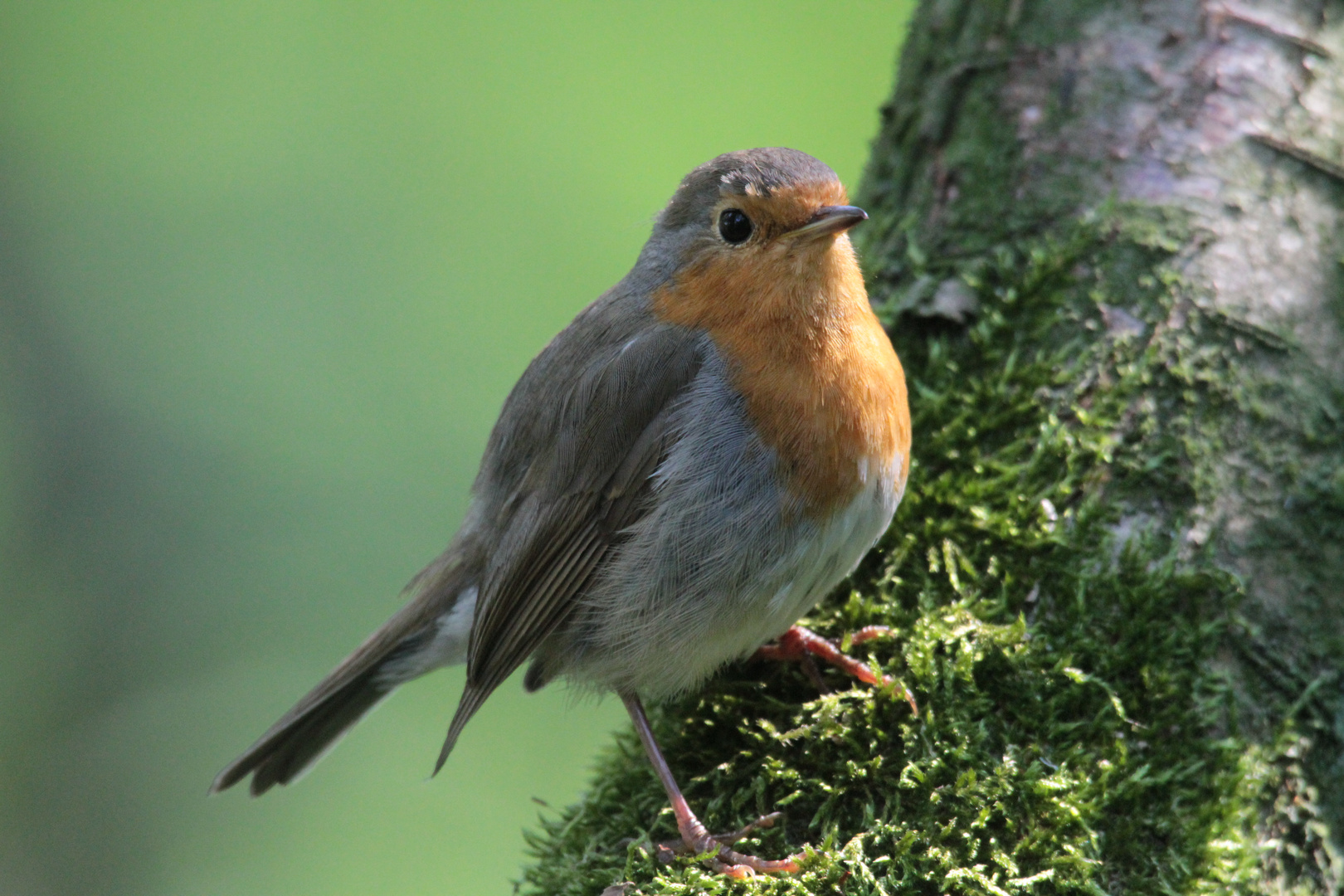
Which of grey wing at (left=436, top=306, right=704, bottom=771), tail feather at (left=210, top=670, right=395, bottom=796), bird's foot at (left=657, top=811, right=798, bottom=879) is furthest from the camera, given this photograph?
tail feather at (left=210, top=670, right=395, bottom=796)

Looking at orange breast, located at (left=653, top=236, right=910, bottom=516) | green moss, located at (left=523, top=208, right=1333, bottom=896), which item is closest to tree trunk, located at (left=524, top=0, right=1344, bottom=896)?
green moss, located at (left=523, top=208, right=1333, bottom=896)

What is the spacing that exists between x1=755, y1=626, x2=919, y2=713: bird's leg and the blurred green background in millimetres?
3746

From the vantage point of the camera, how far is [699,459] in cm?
303

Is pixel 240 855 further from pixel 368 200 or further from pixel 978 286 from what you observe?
pixel 978 286

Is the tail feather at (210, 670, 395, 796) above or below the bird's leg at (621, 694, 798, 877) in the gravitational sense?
below

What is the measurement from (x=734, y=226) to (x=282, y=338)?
4.41 m

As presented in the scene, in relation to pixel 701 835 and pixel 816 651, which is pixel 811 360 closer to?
pixel 816 651

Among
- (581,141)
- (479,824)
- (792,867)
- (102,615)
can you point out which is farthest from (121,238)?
(792,867)

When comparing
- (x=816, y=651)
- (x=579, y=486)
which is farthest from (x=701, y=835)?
(x=579, y=486)

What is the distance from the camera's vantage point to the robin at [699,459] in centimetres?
294

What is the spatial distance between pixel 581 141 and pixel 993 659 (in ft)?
15.8

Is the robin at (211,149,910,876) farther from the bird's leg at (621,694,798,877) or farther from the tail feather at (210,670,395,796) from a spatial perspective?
the tail feather at (210,670,395,796)

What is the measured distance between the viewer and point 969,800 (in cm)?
246

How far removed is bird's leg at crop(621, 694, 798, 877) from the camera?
8.10ft
